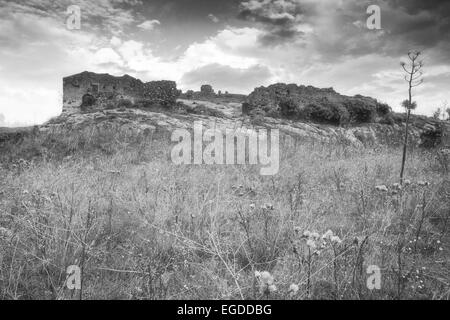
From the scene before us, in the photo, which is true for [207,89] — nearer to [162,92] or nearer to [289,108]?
[162,92]

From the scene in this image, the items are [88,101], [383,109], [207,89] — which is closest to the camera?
[383,109]

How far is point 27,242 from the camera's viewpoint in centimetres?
270

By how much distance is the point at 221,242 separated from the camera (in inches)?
114

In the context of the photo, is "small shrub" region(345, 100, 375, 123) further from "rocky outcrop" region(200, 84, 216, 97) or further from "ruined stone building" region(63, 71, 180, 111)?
"rocky outcrop" region(200, 84, 216, 97)

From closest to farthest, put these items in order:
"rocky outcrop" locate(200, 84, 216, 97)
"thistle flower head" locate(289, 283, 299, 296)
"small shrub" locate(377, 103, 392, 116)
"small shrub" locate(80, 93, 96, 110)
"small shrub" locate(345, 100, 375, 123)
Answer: "thistle flower head" locate(289, 283, 299, 296) < "small shrub" locate(345, 100, 375, 123) < "small shrub" locate(377, 103, 392, 116) < "small shrub" locate(80, 93, 96, 110) < "rocky outcrop" locate(200, 84, 216, 97)

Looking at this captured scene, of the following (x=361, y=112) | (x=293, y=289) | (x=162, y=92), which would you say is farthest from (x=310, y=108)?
(x=293, y=289)

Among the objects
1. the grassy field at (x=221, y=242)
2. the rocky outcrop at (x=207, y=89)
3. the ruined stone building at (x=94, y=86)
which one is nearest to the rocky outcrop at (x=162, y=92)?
the ruined stone building at (x=94, y=86)

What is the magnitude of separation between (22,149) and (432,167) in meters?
9.87

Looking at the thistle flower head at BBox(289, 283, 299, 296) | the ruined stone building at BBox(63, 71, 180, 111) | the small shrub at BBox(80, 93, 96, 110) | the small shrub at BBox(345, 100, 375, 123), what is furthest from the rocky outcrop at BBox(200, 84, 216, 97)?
the thistle flower head at BBox(289, 283, 299, 296)

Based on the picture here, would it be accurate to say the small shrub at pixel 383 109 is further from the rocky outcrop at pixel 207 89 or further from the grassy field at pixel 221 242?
the rocky outcrop at pixel 207 89

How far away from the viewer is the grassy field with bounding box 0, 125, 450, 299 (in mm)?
2129

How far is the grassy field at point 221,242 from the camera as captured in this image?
6.98 feet

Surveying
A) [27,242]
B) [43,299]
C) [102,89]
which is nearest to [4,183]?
[27,242]
